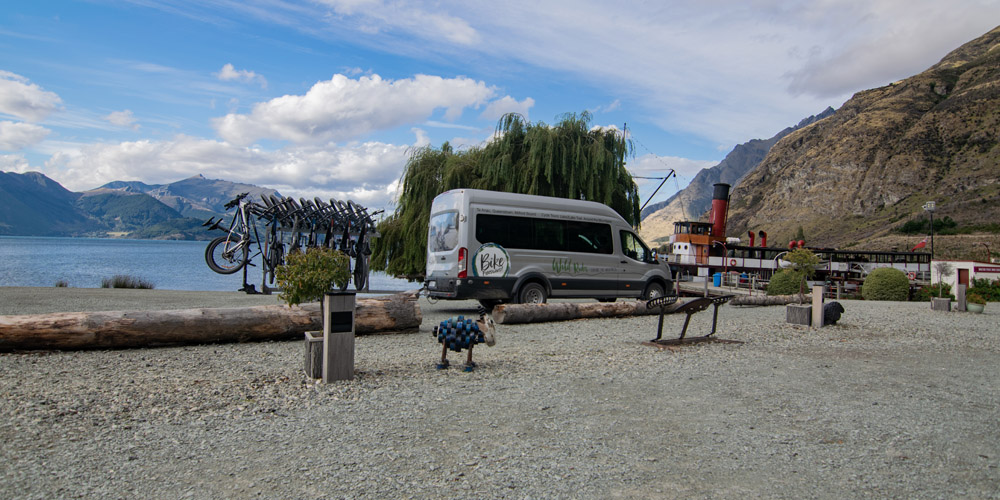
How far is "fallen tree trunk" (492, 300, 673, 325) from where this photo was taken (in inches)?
462

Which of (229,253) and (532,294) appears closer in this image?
(532,294)

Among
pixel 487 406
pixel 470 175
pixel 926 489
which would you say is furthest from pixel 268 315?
pixel 470 175

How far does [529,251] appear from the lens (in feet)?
43.9

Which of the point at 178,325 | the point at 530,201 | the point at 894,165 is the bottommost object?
the point at 178,325

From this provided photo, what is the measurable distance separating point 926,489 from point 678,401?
2220 mm

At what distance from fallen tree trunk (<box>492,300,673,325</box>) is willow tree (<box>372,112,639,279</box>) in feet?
27.0

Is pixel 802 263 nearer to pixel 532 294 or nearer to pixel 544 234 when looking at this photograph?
pixel 544 234

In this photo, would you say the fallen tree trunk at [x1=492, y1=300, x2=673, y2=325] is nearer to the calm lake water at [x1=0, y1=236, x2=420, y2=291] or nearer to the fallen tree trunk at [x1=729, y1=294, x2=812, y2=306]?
the fallen tree trunk at [x1=729, y1=294, x2=812, y2=306]

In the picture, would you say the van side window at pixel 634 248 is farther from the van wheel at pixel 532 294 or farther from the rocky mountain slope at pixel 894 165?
the rocky mountain slope at pixel 894 165

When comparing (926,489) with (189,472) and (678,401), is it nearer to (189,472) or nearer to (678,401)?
(678,401)

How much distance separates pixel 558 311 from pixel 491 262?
70.2 inches

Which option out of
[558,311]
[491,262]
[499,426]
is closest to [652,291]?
[558,311]

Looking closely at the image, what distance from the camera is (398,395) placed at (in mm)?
5590

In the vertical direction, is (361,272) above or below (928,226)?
below
